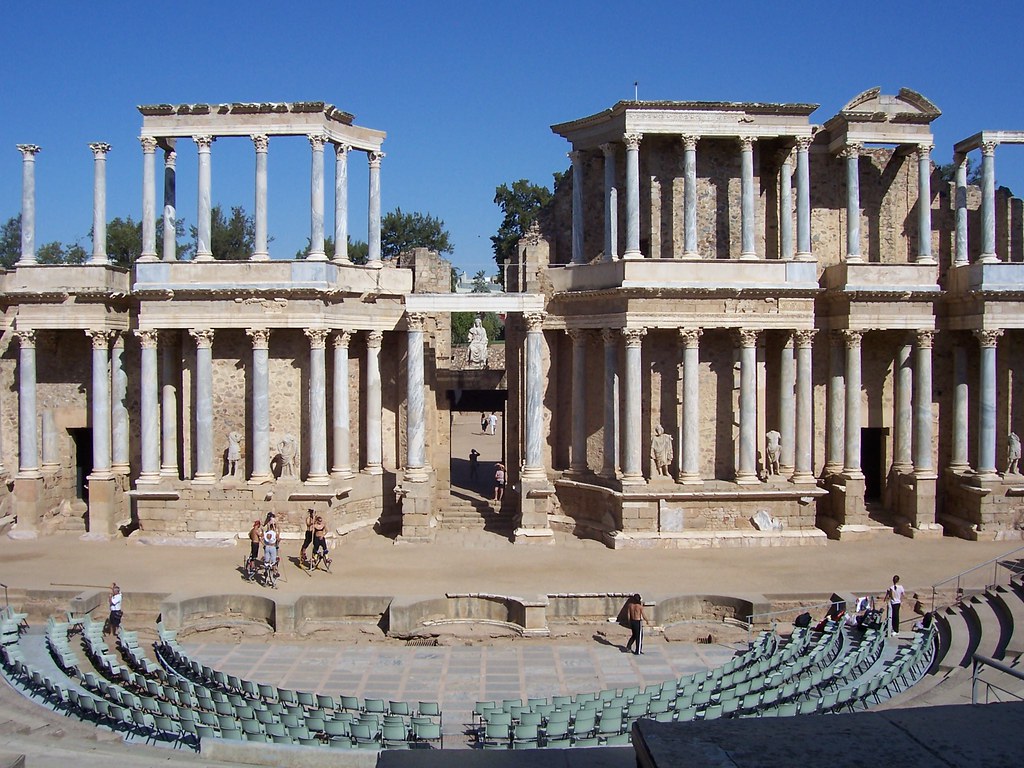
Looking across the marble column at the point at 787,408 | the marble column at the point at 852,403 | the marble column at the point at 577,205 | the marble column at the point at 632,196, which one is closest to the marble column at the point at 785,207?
the marble column at the point at 787,408

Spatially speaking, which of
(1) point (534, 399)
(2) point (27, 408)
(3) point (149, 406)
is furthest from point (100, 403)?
(1) point (534, 399)

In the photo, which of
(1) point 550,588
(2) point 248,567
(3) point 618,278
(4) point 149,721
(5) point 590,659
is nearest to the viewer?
(4) point 149,721

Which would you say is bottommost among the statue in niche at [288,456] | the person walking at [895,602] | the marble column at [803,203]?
the person walking at [895,602]

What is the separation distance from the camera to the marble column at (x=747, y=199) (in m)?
26.3

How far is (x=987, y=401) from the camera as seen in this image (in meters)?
26.8

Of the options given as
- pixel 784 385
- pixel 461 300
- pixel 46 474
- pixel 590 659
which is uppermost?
pixel 461 300

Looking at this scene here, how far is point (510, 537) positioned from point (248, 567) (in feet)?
25.0

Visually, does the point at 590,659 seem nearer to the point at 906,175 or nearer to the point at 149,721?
the point at 149,721

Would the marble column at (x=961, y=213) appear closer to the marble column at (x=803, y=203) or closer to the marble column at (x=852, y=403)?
the marble column at (x=852, y=403)

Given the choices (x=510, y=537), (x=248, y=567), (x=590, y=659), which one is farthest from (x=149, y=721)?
(x=510, y=537)

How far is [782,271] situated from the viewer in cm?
2638

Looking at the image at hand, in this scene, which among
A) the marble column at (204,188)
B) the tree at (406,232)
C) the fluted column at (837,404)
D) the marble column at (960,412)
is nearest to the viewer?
the marble column at (204,188)

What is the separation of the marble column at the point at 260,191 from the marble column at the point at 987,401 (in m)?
20.6

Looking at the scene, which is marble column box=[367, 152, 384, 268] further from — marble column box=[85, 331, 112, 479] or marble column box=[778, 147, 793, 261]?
marble column box=[778, 147, 793, 261]
